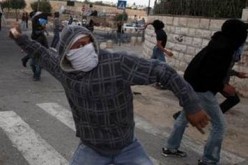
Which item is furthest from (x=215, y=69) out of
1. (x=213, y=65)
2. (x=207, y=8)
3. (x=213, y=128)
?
(x=207, y=8)

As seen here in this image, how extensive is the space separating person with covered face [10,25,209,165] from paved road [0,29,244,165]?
2312 mm

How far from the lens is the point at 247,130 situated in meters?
7.68

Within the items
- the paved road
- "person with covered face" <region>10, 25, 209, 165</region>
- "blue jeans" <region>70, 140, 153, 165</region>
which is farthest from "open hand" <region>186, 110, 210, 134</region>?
the paved road

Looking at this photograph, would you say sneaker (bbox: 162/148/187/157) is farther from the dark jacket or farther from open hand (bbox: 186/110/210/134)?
open hand (bbox: 186/110/210/134)

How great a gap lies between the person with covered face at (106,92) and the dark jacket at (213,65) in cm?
194

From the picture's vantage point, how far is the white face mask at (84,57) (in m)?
3.02

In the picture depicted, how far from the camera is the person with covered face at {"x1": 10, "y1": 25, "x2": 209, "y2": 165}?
3.04m

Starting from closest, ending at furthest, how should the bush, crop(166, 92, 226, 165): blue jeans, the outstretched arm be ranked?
the outstretched arm, crop(166, 92, 226, 165): blue jeans, the bush

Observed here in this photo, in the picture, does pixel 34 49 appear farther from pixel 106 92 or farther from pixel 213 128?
pixel 213 128

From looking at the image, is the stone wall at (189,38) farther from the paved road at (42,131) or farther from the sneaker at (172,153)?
the sneaker at (172,153)

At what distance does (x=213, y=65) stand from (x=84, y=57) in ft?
7.50

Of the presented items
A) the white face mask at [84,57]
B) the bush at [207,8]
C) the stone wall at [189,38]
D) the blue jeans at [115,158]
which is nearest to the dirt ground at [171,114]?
the stone wall at [189,38]

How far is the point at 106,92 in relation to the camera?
3.10 m

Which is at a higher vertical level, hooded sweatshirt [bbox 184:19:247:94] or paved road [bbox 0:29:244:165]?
hooded sweatshirt [bbox 184:19:247:94]
